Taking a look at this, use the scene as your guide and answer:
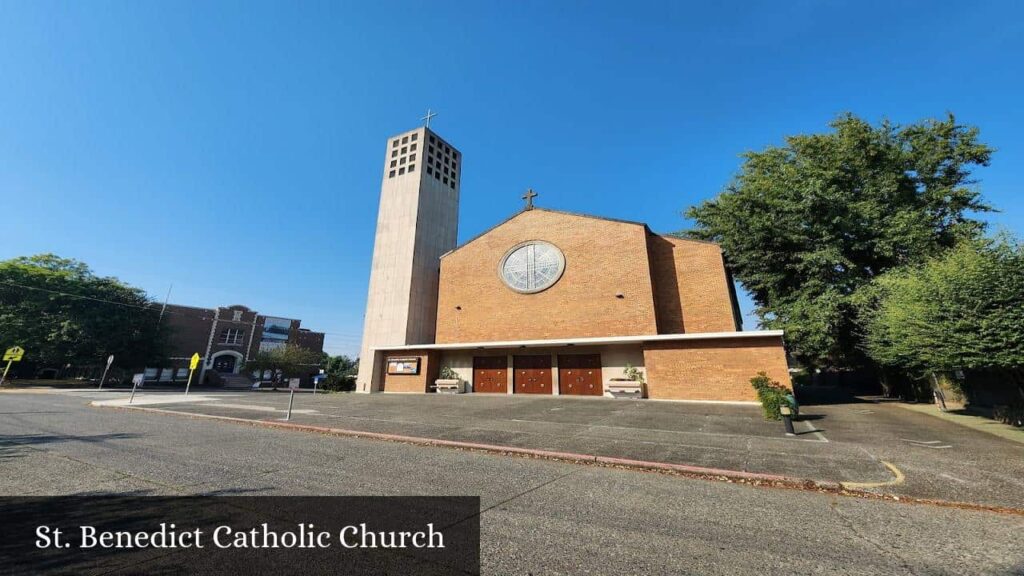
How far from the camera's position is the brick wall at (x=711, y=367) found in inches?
652

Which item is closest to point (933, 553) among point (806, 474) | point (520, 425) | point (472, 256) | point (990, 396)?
point (806, 474)

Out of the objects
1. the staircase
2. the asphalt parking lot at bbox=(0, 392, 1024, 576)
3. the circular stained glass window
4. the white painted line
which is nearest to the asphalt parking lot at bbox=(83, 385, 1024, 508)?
the white painted line

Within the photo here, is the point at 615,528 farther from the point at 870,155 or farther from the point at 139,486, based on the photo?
the point at 870,155

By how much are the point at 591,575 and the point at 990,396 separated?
25.9 metres

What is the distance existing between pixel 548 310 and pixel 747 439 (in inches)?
591

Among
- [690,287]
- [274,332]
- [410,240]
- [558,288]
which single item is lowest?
[690,287]

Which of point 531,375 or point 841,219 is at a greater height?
point 841,219

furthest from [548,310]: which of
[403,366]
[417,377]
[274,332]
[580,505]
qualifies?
[274,332]

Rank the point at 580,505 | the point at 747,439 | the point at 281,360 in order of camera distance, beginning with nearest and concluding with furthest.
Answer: the point at 580,505 < the point at 747,439 < the point at 281,360

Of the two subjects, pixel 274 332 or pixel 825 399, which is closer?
pixel 825 399

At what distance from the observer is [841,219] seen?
19.8 metres

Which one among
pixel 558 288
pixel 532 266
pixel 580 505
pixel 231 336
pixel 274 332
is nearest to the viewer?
pixel 580 505

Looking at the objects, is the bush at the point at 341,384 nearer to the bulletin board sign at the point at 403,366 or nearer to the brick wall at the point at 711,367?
the bulletin board sign at the point at 403,366

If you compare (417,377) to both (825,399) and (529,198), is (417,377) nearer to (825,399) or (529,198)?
(529,198)
